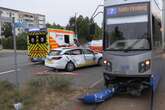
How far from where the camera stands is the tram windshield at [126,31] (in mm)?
10797

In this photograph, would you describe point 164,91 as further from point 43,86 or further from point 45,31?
point 45,31

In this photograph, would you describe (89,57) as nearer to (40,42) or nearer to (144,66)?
(40,42)

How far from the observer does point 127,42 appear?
11.0 meters

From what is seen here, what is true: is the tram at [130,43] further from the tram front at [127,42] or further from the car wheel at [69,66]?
the car wheel at [69,66]

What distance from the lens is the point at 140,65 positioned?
34.3ft

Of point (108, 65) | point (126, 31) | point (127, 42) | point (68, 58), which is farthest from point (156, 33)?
point (68, 58)

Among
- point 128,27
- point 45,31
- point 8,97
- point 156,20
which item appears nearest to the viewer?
point 8,97

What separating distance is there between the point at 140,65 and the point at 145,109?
149cm

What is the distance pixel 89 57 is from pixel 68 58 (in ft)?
7.59

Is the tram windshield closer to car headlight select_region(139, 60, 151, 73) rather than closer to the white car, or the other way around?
car headlight select_region(139, 60, 151, 73)

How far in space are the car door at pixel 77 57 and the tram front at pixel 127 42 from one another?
9.65 m

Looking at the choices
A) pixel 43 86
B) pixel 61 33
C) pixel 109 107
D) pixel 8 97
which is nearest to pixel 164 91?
pixel 109 107

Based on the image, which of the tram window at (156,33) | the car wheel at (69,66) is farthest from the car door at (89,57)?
the tram window at (156,33)

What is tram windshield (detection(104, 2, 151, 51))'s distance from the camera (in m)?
10.8
